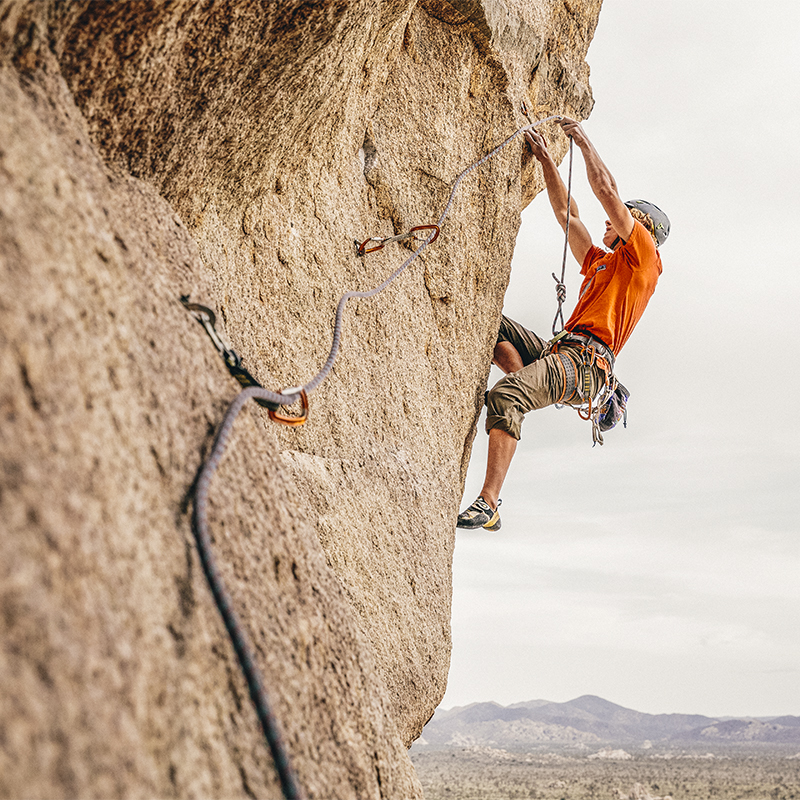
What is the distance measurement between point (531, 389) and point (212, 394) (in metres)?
3.59

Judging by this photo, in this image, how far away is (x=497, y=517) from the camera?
Answer: 18.4ft

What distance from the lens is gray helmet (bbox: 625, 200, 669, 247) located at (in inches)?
244

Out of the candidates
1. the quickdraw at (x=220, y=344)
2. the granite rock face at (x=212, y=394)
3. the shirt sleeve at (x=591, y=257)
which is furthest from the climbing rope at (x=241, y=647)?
the shirt sleeve at (x=591, y=257)

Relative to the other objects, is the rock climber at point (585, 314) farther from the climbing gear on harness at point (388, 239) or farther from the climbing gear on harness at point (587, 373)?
the climbing gear on harness at point (388, 239)

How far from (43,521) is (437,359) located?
4.55 metres

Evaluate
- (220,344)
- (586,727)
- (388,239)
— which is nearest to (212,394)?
(220,344)

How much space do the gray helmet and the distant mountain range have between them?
288 feet

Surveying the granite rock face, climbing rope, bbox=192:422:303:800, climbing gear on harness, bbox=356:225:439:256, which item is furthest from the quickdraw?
climbing gear on harness, bbox=356:225:439:256

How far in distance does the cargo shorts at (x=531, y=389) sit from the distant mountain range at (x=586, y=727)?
87.6 meters

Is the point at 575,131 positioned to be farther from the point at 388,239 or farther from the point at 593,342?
the point at 388,239

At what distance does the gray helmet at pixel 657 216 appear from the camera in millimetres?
6207

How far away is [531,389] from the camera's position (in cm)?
558

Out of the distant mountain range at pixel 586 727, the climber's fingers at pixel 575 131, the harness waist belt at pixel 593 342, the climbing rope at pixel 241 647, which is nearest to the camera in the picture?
the climbing rope at pixel 241 647

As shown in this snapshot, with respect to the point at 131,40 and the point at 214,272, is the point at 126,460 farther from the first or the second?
the point at 214,272
